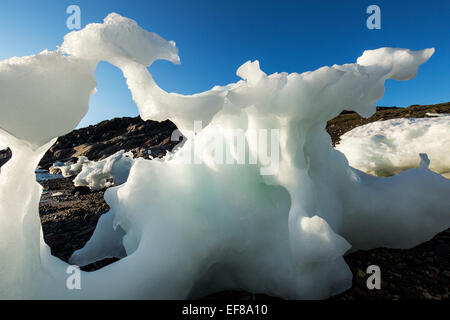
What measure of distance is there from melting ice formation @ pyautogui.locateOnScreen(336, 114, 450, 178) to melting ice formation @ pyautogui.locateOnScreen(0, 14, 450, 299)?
268 centimetres

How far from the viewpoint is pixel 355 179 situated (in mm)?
2188

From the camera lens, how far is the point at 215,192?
188 centimetres

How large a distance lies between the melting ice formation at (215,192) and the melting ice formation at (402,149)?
2.68 metres

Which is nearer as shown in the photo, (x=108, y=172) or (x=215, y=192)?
(x=215, y=192)

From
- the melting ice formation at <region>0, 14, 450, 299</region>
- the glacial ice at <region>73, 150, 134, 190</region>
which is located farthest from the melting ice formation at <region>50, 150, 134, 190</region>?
the melting ice formation at <region>0, 14, 450, 299</region>

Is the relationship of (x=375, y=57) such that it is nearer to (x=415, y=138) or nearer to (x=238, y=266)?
(x=238, y=266)

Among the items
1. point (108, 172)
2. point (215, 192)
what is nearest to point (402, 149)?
point (215, 192)

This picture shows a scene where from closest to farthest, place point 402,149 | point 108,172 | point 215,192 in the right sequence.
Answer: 1. point 215,192
2. point 402,149
3. point 108,172

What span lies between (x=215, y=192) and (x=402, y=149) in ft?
15.3

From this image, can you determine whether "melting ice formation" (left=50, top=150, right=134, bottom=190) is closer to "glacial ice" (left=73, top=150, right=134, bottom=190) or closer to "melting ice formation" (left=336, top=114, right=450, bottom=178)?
"glacial ice" (left=73, top=150, right=134, bottom=190)

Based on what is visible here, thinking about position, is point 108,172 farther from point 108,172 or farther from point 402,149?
point 402,149

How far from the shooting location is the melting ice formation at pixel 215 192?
1339 mm

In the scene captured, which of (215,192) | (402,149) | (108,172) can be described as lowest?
(215,192)

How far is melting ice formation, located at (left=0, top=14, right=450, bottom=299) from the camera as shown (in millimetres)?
1339
